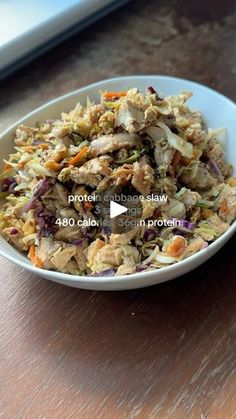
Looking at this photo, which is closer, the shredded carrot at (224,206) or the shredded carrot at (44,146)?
the shredded carrot at (224,206)

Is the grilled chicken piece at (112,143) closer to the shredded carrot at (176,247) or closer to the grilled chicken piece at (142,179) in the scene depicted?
the grilled chicken piece at (142,179)

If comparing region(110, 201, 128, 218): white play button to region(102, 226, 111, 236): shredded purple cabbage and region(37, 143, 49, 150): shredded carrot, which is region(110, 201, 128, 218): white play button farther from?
region(37, 143, 49, 150): shredded carrot

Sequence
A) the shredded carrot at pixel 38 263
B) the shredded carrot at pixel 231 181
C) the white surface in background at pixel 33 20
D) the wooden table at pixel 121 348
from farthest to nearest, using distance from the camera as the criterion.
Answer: the white surface in background at pixel 33 20 < the shredded carrot at pixel 231 181 < the shredded carrot at pixel 38 263 < the wooden table at pixel 121 348

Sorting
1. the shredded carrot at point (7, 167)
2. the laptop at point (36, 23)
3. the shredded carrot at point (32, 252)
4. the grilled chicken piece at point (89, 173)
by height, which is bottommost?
the shredded carrot at point (32, 252)

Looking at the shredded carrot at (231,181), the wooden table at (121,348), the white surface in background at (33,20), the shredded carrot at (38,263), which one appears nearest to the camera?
the wooden table at (121,348)

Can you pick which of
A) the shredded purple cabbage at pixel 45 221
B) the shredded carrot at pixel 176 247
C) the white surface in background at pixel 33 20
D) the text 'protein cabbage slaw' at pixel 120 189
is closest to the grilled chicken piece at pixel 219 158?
the text 'protein cabbage slaw' at pixel 120 189

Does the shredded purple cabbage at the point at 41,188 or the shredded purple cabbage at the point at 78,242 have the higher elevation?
the shredded purple cabbage at the point at 41,188

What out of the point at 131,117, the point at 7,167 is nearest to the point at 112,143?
the point at 131,117

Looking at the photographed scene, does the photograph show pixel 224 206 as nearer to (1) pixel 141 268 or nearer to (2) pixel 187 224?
(2) pixel 187 224
